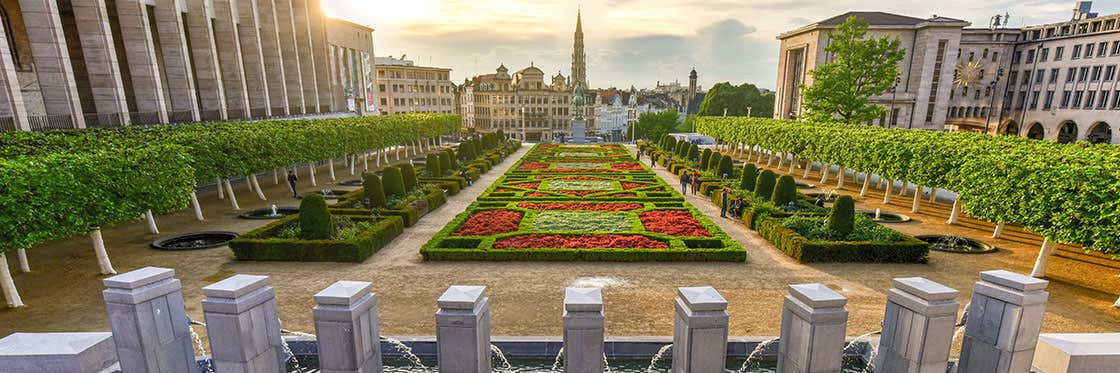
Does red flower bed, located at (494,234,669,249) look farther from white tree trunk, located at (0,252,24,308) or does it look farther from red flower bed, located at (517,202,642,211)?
white tree trunk, located at (0,252,24,308)

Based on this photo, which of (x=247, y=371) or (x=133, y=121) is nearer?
(x=247, y=371)

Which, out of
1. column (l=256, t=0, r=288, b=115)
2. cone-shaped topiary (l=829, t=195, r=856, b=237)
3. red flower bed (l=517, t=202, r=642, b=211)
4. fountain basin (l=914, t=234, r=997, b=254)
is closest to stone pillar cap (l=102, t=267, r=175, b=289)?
red flower bed (l=517, t=202, r=642, b=211)

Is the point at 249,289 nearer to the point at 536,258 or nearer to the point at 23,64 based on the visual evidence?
the point at 536,258

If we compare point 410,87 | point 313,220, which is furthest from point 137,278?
point 410,87

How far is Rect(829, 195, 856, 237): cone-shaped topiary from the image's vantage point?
769 inches

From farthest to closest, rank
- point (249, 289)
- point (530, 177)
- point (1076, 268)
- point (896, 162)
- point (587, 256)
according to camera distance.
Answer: point (530, 177)
point (896, 162)
point (587, 256)
point (1076, 268)
point (249, 289)

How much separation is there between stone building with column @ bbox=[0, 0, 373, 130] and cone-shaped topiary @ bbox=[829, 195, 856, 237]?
43361mm

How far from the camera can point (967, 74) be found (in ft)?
235

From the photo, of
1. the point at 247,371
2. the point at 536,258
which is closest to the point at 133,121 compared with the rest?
the point at 536,258

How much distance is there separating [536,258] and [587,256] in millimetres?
2059

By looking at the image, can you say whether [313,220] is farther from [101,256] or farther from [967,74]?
[967,74]

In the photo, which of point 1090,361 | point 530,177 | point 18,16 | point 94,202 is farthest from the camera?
point 530,177

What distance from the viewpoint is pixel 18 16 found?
1313 inches

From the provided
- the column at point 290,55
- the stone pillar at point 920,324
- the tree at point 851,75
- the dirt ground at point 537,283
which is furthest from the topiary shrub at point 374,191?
the tree at point 851,75
